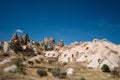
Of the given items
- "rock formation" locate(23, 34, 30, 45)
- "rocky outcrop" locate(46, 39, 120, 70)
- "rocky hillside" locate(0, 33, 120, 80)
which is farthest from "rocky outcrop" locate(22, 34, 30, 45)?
"rocky outcrop" locate(46, 39, 120, 70)

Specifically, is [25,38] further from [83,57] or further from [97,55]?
[97,55]

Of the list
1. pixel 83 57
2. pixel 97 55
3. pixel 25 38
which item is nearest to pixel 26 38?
pixel 25 38

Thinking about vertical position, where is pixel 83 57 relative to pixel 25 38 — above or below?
below

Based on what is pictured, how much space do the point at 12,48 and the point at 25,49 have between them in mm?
12022

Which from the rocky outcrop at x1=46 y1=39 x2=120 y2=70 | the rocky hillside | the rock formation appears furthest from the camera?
the rock formation

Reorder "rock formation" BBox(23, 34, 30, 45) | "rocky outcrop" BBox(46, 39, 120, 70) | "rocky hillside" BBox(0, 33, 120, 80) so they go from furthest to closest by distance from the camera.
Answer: "rock formation" BBox(23, 34, 30, 45), "rocky outcrop" BBox(46, 39, 120, 70), "rocky hillside" BBox(0, 33, 120, 80)

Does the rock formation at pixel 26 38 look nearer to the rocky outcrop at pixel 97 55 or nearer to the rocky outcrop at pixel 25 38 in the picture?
the rocky outcrop at pixel 25 38

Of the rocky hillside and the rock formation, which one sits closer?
the rocky hillside

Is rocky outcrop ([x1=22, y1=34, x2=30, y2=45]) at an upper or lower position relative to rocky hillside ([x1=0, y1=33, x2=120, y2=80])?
upper

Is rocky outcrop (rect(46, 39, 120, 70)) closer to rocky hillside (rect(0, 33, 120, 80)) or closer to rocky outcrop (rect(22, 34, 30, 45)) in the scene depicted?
rocky hillside (rect(0, 33, 120, 80))

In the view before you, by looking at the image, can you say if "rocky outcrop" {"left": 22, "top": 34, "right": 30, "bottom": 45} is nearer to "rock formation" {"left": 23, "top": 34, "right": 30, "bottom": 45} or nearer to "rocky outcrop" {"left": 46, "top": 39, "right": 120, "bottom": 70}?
"rock formation" {"left": 23, "top": 34, "right": 30, "bottom": 45}

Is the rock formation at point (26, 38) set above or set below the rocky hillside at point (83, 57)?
above

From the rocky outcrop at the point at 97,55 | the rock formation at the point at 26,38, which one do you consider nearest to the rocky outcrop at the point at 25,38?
the rock formation at the point at 26,38

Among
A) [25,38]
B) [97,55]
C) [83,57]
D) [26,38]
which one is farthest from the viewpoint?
[26,38]
